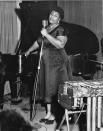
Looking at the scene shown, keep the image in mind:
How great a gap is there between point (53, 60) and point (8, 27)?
3.08 metres

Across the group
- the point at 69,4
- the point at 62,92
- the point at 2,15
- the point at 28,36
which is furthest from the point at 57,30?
the point at 69,4

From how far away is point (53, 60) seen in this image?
3.99 metres

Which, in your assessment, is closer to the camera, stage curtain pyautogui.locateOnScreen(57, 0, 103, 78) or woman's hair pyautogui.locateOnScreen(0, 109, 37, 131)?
woman's hair pyautogui.locateOnScreen(0, 109, 37, 131)

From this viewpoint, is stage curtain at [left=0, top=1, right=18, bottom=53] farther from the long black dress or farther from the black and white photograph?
the long black dress

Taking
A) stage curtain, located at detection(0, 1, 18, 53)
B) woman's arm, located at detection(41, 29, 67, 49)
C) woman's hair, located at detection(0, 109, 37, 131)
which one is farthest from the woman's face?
stage curtain, located at detection(0, 1, 18, 53)

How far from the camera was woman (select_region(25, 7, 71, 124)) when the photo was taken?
3.88 m

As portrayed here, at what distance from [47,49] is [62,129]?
3.44 ft

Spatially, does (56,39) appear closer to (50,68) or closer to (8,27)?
(50,68)

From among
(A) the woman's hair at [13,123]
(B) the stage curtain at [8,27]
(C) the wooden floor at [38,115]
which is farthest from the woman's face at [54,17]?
(B) the stage curtain at [8,27]

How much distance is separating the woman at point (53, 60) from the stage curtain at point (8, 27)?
107 inches

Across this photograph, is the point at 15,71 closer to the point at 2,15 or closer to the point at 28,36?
the point at 28,36

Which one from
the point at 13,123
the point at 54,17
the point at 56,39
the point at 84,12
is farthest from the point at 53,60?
the point at 84,12

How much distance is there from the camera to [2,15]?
667 cm

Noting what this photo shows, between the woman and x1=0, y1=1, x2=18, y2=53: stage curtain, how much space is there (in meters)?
2.73
